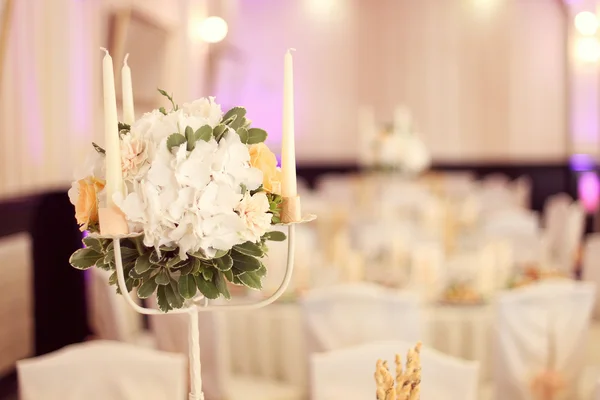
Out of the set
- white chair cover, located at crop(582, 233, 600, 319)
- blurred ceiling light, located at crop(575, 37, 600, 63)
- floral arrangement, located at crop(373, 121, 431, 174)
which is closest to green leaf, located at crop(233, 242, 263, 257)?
white chair cover, located at crop(582, 233, 600, 319)

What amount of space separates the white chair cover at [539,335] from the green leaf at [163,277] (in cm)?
228

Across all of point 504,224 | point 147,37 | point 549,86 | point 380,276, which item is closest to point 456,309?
point 380,276

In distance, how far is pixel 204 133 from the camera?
1.34 metres

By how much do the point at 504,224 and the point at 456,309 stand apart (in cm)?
240

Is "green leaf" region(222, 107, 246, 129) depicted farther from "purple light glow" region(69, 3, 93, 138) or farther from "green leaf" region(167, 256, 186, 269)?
"purple light glow" region(69, 3, 93, 138)

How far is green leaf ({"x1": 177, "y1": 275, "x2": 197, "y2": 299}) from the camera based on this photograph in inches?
54.5

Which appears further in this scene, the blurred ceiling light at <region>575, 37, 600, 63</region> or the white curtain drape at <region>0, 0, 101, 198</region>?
the blurred ceiling light at <region>575, 37, 600, 63</region>

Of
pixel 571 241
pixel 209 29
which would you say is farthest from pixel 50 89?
pixel 571 241

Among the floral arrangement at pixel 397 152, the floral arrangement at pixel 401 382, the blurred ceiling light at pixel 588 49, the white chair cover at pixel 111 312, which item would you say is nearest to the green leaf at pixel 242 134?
the floral arrangement at pixel 401 382

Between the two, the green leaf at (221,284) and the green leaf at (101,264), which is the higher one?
the green leaf at (101,264)

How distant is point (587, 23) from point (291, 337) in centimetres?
760

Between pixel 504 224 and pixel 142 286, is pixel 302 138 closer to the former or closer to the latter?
pixel 504 224

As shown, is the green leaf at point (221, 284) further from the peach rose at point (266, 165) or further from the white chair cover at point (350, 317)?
the white chair cover at point (350, 317)

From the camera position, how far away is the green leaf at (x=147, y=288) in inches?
54.8
